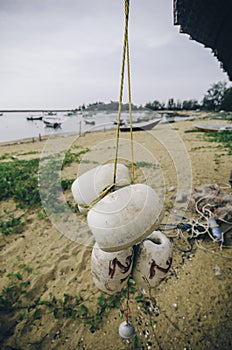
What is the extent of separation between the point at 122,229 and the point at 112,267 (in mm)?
511

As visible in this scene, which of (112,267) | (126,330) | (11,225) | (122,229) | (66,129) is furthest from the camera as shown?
(66,129)

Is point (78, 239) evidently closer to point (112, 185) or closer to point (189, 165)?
point (112, 185)

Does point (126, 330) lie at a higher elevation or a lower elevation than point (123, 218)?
lower

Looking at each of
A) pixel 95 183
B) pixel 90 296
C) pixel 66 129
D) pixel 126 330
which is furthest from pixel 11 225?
pixel 66 129

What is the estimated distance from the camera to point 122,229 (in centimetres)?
132

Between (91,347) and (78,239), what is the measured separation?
72.8 inches

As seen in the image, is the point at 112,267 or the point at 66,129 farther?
the point at 66,129

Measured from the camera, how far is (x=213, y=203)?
4422 millimetres

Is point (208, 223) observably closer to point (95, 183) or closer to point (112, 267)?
point (112, 267)

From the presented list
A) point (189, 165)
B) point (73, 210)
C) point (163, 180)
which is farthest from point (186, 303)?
point (189, 165)

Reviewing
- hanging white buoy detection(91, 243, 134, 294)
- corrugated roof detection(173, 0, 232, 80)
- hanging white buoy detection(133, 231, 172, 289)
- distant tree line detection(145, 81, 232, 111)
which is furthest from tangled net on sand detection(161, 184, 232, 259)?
distant tree line detection(145, 81, 232, 111)

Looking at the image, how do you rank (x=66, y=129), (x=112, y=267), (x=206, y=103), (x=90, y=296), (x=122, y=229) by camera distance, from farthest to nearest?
(x=206, y=103) → (x=66, y=129) → (x=90, y=296) → (x=112, y=267) → (x=122, y=229)

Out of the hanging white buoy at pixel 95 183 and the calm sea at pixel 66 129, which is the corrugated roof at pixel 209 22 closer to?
the hanging white buoy at pixel 95 183

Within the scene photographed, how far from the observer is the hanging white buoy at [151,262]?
1701mm
